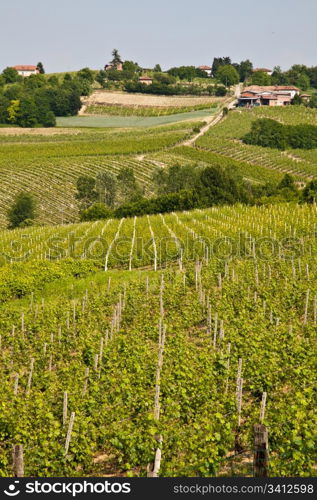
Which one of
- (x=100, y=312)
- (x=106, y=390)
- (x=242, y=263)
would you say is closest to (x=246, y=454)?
(x=106, y=390)

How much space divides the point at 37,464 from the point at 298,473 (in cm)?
374

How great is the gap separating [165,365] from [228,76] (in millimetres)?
152308

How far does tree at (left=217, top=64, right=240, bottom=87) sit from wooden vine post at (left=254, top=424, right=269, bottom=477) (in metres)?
154

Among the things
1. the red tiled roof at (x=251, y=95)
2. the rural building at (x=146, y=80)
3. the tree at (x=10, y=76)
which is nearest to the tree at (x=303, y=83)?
the rural building at (x=146, y=80)

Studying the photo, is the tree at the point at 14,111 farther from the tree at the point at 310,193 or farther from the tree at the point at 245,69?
the tree at the point at 310,193

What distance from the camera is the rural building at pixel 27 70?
180m

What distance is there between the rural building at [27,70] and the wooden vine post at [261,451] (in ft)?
584

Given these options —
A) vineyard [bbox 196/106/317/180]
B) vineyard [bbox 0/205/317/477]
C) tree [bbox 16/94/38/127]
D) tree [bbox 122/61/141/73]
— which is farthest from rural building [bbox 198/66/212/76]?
vineyard [bbox 0/205/317/477]

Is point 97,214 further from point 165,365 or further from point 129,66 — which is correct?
point 129,66

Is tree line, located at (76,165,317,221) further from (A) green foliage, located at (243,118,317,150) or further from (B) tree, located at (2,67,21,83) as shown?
(B) tree, located at (2,67,21,83)

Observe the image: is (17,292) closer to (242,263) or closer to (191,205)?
(242,263)

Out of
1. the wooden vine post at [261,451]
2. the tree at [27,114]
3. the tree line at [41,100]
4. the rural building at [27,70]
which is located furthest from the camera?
the rural building at [27,70]

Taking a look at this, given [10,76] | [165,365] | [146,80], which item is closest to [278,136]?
[146,80]

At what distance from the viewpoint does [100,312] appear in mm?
20500
